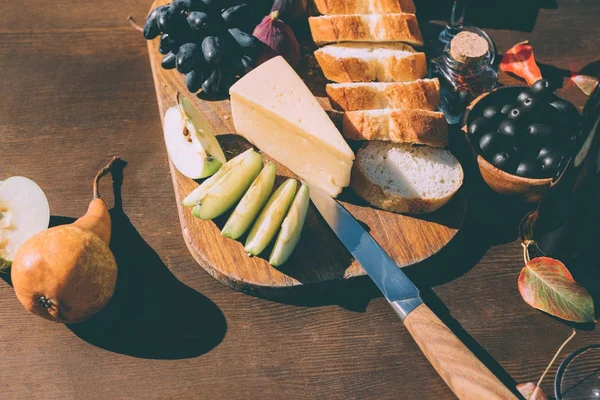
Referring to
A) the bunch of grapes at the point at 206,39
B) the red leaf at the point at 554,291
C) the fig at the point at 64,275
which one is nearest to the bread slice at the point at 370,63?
the bunch of grapes at the point at 206,39

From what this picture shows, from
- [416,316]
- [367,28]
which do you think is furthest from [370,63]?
[416,316]

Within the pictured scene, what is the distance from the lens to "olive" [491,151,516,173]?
72.8 inches

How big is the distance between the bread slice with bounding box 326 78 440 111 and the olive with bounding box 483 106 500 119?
0.19 m

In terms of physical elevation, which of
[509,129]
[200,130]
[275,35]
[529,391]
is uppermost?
[275,35]

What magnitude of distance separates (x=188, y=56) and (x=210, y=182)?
20.6 inches

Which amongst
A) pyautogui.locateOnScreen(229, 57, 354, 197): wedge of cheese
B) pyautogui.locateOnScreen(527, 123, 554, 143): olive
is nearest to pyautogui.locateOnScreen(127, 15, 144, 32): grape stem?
pyautogui.locateOnScreen(229, 57, 354, 197): wedge of cheese

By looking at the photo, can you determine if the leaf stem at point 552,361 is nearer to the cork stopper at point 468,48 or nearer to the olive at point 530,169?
the olive at point 530,169

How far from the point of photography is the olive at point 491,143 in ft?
6.13

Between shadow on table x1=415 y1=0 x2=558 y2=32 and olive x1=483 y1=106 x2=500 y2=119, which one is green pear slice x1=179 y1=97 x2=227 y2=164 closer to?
olive x1=483 y1=106 x2=500 y2=119

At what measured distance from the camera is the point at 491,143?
1869 millimetres

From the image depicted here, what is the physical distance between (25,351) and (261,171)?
0.94 meters

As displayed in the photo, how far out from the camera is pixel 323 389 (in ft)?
5.43

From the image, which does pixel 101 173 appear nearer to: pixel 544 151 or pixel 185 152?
pixel 185 152

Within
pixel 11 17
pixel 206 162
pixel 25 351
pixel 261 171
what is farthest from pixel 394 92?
pixel 11 17
